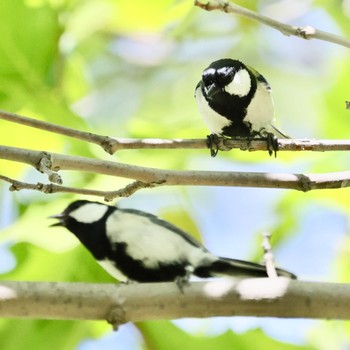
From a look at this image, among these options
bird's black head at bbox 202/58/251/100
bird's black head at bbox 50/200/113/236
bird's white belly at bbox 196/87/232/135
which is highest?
bird's black head at bbox 202/58/251/100

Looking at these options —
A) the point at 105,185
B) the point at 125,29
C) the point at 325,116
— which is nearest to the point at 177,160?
the point at 105,185

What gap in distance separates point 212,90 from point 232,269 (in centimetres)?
28

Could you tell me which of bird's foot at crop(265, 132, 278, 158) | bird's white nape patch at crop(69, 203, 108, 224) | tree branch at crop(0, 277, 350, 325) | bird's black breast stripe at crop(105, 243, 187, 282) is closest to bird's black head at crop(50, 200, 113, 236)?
bird's white nape patch at crop(69, 203, 108, 224)

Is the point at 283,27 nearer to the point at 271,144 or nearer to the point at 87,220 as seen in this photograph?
the point at 271,144

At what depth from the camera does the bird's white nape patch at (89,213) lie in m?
1.18

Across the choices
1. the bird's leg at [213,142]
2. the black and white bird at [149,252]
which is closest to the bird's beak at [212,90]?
the bird's leg at [213,142]

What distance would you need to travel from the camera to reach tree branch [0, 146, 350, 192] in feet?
2.28

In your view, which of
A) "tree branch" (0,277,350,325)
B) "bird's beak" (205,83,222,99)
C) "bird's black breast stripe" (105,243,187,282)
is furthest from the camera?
"bird's black breast stripe" (105,243,187,282)

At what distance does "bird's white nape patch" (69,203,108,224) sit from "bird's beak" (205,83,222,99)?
30cm

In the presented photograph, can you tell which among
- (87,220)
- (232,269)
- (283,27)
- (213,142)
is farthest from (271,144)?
(87,220)

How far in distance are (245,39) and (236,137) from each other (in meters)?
0.56

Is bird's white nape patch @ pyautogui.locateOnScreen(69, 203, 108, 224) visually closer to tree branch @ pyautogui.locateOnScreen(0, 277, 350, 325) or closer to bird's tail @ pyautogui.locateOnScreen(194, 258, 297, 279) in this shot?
bird's tail @ pyautogui.locateOnScreen(194, 258, 297, 279)

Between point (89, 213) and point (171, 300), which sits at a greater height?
point (89, 213)

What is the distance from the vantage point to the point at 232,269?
1.09 meters
